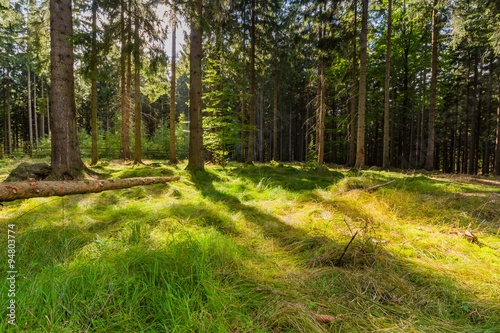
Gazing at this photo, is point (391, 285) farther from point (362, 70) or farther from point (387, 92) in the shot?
point (387, 92)

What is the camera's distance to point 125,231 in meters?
2.75

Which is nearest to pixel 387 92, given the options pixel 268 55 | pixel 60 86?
pixel 268 55

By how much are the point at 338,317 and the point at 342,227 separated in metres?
2.12

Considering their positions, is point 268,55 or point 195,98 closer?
point 195,98

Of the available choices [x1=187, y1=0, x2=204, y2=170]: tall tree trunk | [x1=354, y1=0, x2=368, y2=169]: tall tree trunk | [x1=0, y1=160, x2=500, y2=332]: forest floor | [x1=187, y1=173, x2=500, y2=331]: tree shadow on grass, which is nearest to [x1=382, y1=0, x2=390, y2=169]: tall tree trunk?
[x1=354, y1=0, x2=368, y2=169]: tall tree trunk

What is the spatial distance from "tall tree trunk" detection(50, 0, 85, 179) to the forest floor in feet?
9.07

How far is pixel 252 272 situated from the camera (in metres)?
1.98

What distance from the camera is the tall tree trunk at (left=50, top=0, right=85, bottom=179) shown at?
20.1 ft

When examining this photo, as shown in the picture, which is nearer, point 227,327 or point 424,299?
point 227,327

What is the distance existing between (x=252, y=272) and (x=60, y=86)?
7.77 m

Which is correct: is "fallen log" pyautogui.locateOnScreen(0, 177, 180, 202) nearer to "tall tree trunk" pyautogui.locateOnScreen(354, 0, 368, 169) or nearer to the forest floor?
the forest floor

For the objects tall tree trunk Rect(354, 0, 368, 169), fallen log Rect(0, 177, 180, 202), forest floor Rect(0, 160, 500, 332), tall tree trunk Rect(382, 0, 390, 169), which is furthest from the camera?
tall tree trunk Rect(382, 0, 390, 169)

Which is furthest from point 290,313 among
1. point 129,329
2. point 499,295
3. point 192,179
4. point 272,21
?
point 272,21

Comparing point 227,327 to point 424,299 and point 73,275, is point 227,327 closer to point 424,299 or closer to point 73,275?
point 73,275
